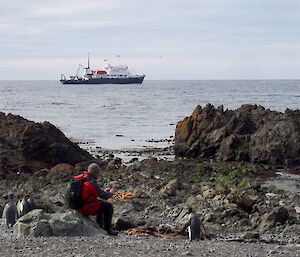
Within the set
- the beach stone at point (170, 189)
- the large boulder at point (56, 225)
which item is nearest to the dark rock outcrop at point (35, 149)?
the beach stone at point (170, 189)

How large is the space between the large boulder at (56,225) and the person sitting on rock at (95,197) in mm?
256

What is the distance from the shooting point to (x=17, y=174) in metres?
26.9

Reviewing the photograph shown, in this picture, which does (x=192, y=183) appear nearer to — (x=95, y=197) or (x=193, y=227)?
(x=193, y=227)

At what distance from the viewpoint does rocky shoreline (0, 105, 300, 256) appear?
13.2 meters

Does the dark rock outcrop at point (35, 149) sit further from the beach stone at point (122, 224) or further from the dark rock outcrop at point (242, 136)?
the beach stone at point (122, 224)

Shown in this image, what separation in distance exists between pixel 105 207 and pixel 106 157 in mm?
21014

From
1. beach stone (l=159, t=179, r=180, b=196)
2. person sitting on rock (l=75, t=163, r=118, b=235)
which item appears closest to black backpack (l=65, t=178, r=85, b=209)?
person sitting on rock (l=75, t=163, r=118, b=235)

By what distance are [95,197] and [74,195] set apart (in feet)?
1.69

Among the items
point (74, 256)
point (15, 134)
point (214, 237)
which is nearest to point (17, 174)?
point (15, 134)

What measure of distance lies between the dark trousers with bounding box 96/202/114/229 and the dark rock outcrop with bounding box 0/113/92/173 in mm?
14489

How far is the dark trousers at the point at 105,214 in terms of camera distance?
1398 centimetres

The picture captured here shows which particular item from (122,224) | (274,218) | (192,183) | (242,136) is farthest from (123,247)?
(242,136)

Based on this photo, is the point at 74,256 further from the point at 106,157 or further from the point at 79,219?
the point at 106,157

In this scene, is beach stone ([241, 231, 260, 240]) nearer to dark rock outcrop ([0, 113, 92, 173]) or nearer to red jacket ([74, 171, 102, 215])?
red jacket ([74, 171, 102, 215])
